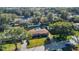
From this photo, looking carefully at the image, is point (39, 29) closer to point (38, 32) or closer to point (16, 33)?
point (38, 32)

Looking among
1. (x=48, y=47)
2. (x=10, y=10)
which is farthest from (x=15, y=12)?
(x=48, y=47)

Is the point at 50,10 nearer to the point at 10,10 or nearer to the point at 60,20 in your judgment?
→ the point at 60,20

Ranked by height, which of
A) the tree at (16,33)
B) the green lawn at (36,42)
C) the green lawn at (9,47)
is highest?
the tree at (16,33)

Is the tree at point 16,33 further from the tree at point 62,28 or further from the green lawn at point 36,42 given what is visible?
the tree at point 62,28

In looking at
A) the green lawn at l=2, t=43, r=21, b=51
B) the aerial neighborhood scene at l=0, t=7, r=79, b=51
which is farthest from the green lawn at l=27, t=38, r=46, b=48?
the green lawn at l=2, t=43, r=21, b=51

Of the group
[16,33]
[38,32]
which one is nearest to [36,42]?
[38,32]

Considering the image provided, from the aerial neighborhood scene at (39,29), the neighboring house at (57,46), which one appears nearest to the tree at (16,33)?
the aerial neighborhood scene at (39,29)

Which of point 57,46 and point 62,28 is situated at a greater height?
point 62,28
